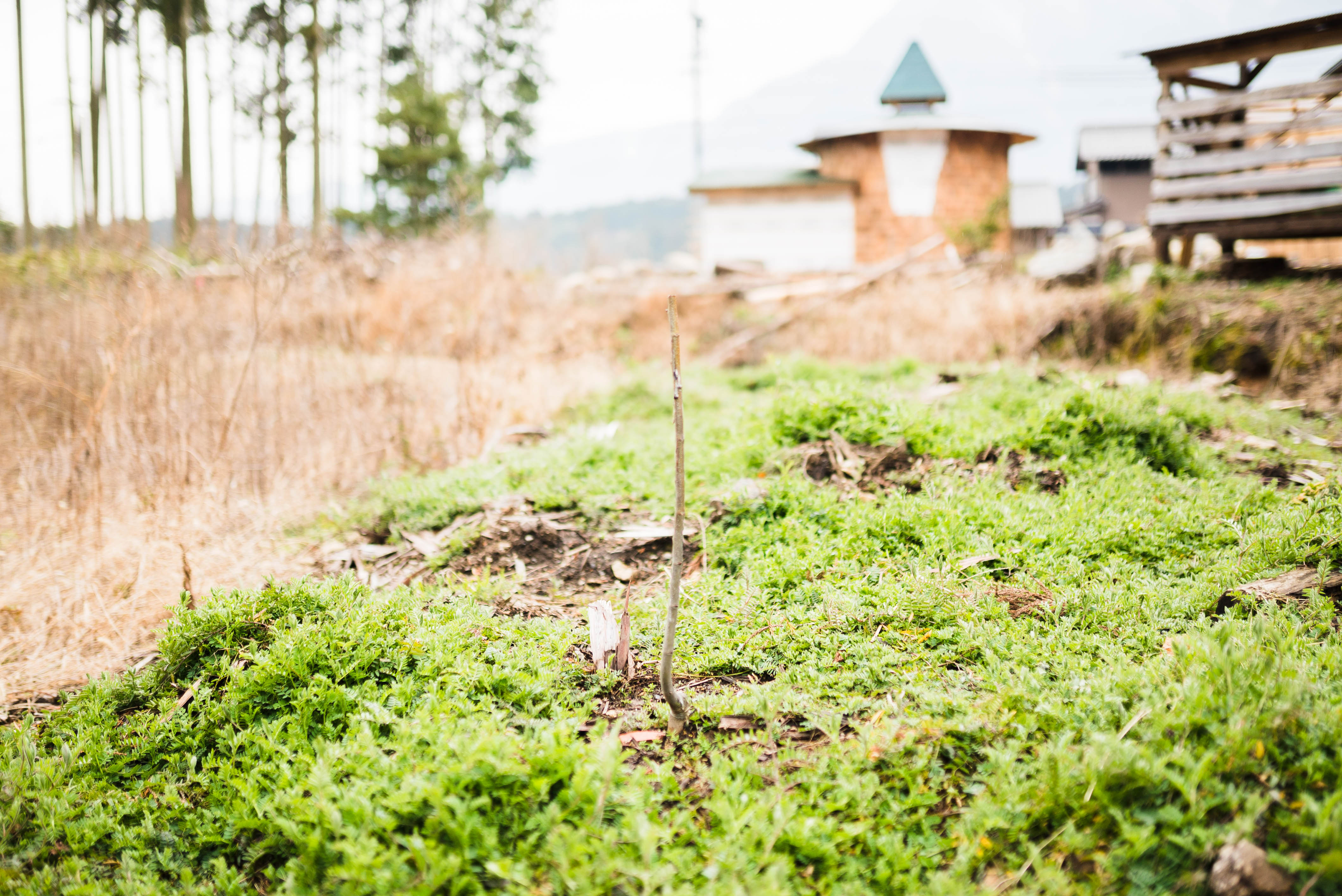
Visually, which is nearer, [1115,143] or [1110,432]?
[1110,432]

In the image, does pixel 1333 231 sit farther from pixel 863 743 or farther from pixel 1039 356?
pixel 863 743

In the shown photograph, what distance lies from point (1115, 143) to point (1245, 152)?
94.0 feet

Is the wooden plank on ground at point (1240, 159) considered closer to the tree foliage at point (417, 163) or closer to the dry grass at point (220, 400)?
the dry grass at point (220, 400)

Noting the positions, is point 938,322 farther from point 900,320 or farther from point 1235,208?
point 1235,208

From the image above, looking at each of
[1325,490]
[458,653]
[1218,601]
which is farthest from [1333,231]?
[458,653]

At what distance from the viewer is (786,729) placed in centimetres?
283

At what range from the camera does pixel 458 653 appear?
11.0 ft

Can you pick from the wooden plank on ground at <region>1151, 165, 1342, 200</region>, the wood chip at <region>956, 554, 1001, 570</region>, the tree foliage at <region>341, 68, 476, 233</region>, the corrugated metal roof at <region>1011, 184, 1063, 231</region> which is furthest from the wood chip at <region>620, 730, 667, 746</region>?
the corrugated metal roof at <region>1011, 184, 1063, 231</region>

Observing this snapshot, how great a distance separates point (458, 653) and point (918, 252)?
46.6 ft

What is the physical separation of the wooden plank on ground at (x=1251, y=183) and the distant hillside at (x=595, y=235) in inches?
397

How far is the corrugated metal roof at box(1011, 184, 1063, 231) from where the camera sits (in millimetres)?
30781

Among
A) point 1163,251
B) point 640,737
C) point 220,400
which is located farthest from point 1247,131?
point 220,400

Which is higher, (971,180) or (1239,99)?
(971,180)

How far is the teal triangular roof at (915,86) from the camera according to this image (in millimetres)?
24797
